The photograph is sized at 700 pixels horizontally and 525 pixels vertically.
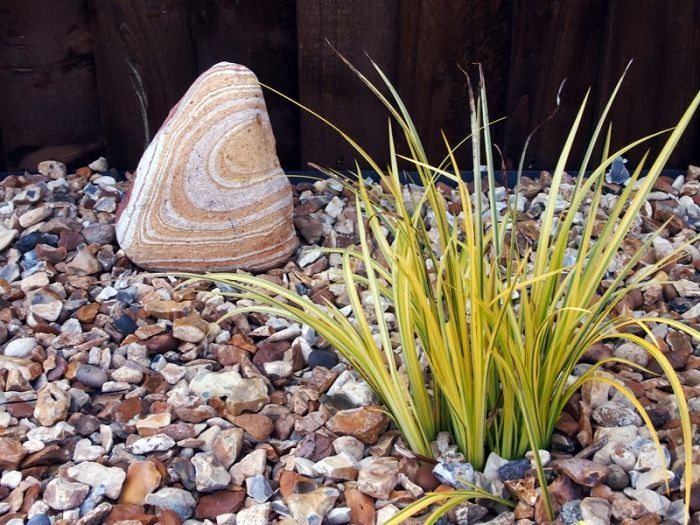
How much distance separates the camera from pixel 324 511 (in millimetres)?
1386

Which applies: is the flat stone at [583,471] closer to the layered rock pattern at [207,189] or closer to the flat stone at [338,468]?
the flat stone at [338,468]

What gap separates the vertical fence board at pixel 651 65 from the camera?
2.35 meters

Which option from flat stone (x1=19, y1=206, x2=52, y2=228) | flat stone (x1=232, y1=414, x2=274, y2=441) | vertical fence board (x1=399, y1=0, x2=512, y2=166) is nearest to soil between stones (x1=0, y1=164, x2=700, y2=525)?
flat stone (x1=232, y1=414, x2=274, y2=441)

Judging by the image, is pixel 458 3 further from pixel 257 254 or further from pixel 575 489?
pixel 575 489

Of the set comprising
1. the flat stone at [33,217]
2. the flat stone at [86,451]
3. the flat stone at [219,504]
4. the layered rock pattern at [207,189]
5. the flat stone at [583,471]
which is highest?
the layered rock pattern at [207,189]

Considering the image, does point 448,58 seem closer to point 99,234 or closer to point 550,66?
point 550,66

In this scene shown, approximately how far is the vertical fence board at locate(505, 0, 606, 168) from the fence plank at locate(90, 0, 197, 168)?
0.86 meters

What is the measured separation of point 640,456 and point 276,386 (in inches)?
26.0

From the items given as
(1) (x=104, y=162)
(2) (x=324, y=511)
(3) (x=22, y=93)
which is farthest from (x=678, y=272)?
(3) (x=22, y=93)

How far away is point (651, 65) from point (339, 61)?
819 millimetres

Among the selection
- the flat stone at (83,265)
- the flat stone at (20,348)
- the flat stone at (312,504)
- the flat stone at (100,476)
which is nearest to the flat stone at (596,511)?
the flat stone at (312,504)

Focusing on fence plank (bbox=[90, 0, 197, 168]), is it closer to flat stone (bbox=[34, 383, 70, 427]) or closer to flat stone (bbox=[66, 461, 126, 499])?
flat stone (bbox=[34, 383, 70, 427])

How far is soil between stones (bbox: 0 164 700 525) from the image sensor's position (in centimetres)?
140

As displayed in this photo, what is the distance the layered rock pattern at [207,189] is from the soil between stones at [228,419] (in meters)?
0.08
